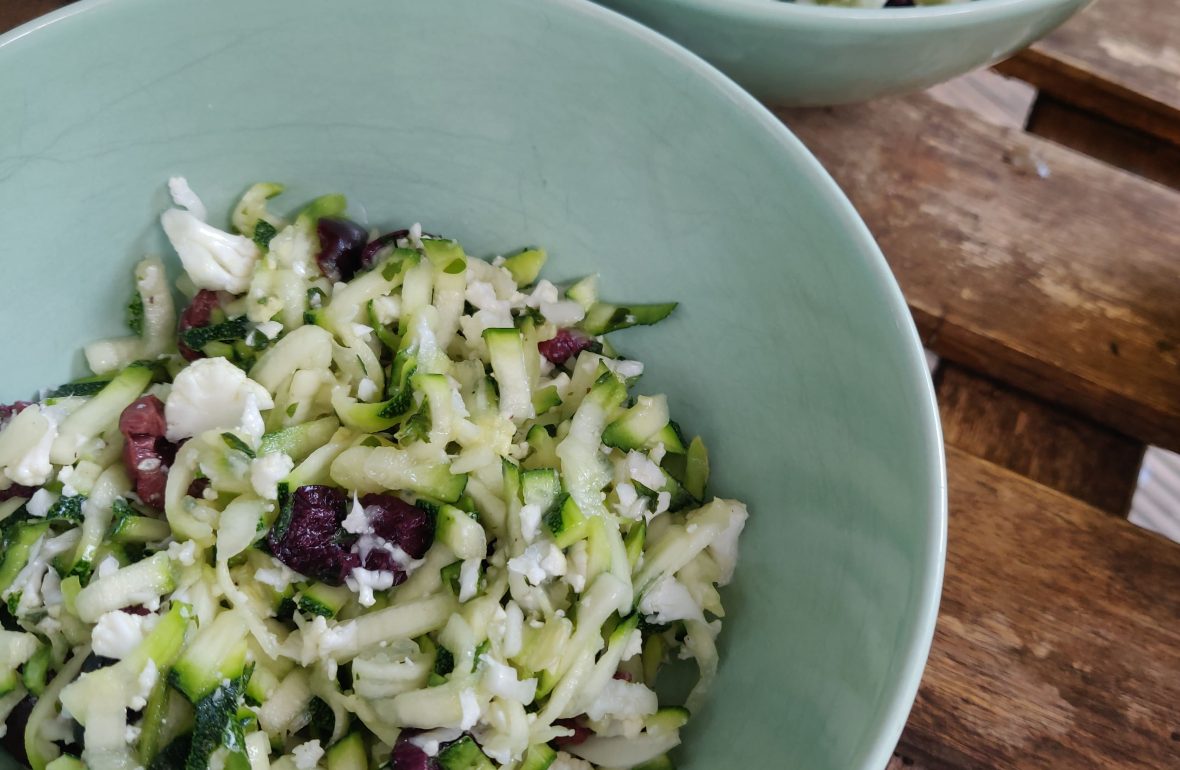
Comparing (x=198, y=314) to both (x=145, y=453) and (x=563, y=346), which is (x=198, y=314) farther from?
(x=563, y=346)

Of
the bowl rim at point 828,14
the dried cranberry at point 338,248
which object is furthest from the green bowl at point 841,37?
the dried cranberry at point 338,248

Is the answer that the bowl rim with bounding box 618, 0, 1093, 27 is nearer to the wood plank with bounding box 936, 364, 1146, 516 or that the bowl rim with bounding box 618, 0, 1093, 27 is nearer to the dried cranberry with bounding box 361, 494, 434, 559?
the wood plank with bounding box 936, 364, 1146, 516

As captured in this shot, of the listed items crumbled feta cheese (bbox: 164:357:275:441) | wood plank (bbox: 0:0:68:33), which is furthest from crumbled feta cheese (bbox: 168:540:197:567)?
wood plank (bbox: 0:0:68:33)

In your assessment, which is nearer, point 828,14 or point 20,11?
point 828,14

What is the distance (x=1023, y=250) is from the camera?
1.42 meters

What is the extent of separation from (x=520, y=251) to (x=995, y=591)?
0.78m

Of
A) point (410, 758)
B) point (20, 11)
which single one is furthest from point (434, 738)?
point (20, 11)

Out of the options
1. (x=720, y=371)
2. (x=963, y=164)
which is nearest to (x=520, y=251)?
(x=720, y=371)

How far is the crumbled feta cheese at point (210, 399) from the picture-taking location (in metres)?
1.03

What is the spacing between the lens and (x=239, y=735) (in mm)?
915

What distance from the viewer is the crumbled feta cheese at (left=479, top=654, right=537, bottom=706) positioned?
36.6 inches

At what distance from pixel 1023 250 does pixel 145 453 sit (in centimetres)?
127

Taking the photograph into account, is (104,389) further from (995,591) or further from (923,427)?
(995,591)

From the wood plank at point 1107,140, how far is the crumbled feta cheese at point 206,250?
140cm
